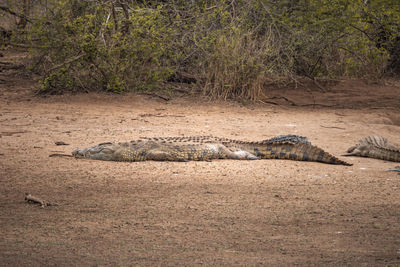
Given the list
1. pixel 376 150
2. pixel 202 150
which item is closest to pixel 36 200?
pixel 202 150

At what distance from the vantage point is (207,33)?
12.6 m

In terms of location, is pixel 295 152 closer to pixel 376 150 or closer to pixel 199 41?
Answer: pixel 376 150

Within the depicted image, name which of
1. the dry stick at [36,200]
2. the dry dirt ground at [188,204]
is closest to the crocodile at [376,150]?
the dry dirt ground at [188,204]

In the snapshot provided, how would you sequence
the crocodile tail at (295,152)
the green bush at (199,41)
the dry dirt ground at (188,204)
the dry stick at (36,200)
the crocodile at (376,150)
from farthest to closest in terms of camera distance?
the green bush at (199,41) → the crocodile at (376,150) → the crocodile tail at (295,152) → the dry stick at (36,200) → the dry dirt ground at (188,204)

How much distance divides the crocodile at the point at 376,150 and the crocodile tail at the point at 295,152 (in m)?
0.84

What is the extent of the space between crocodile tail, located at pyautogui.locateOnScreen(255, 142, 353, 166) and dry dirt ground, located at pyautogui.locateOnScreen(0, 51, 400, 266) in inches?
5.6

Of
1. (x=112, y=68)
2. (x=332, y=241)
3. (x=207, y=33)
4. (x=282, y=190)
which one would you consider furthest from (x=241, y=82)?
(x=332, y=241)

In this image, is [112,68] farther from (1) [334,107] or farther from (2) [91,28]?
(1) [334,107]

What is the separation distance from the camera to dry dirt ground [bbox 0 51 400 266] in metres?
3.19

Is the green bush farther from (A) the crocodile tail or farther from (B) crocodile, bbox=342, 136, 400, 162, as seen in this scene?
(A) the crocodile tail

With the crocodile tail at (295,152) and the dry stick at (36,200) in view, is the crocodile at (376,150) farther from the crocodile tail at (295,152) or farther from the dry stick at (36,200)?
the dry stick at (36,200)

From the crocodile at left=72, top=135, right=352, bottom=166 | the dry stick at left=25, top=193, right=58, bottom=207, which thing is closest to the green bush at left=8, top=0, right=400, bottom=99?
the crocodile at left=72, top=135, right=352, bottom=166

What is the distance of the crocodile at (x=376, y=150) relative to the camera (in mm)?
7152

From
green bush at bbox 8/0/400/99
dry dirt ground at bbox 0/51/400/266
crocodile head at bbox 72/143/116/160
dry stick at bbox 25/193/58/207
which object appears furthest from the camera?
green bush at bbox 8/0/400/99
